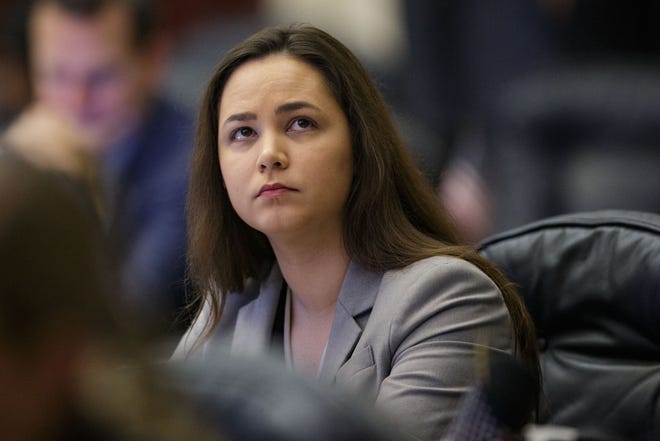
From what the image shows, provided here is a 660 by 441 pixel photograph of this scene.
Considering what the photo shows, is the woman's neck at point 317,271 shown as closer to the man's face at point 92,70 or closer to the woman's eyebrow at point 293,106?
the woman's eyebrow at point 293,106

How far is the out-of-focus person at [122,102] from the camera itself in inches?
143

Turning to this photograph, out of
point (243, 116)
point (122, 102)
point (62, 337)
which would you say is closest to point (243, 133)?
point (243, 116)

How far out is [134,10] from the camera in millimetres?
4078

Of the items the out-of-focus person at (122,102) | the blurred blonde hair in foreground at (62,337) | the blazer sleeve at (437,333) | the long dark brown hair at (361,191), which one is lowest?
the out-of-focus person at (122,102)

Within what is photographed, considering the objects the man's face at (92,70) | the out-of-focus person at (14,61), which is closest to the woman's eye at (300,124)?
the man's face at (92,70)

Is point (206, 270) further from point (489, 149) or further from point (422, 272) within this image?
point (489, 149)

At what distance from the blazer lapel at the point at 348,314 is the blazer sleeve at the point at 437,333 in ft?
0.13

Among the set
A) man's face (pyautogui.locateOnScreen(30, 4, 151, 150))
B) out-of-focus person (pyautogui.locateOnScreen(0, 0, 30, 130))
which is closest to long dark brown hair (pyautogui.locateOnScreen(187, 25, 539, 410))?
man's face (pyautogui.locateOnScreen(30, 4, 151, 150))

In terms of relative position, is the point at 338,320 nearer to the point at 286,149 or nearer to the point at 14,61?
the point at 286,149

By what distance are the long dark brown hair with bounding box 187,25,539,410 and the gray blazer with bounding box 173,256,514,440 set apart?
1.5 inches

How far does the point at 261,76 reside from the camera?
7.23 ft

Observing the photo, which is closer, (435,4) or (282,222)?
(282,222)

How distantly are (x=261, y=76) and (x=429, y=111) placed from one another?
3.30 metres

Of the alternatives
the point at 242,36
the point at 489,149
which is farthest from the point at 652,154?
the point at 242,36
